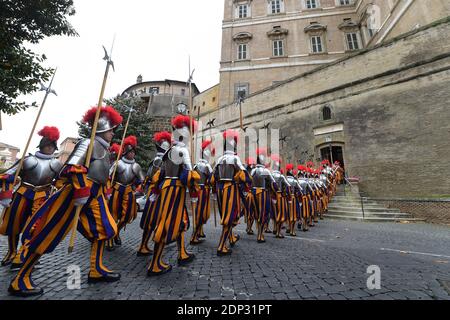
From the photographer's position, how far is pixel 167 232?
2988 millimetres

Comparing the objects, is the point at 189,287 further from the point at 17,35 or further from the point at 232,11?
the point at 232,11

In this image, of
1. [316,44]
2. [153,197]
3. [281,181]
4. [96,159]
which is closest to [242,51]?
[316,44]

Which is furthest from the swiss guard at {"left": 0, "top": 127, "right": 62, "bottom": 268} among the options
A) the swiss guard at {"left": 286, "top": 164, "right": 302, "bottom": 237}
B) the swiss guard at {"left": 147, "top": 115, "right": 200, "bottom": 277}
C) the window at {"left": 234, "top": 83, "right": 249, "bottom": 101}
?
the window at {"left": 234, "top": 83, "right": 249, "bottom": 101}

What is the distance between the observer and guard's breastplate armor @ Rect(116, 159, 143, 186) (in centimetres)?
498

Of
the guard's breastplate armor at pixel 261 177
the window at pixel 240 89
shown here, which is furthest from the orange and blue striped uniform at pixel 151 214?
the window at pixel 240 89

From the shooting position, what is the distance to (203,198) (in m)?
5.53

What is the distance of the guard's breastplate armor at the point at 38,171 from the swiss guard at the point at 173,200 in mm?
2001

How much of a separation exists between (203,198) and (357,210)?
9795 millimetres

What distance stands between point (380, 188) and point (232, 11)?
2773cm

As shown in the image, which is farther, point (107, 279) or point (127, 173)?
point (127, 173)

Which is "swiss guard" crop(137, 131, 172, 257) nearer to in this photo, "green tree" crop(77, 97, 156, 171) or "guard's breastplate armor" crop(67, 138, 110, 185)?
"guard's breastplate armor" crop(67, 138, 110, 185)

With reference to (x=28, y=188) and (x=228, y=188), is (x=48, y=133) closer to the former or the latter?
(x=28, y=188)

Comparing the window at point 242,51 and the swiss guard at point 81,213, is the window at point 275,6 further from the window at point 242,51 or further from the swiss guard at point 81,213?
the swiss guard at point 81,213

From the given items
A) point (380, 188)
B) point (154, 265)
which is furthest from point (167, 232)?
point (380, 188)
